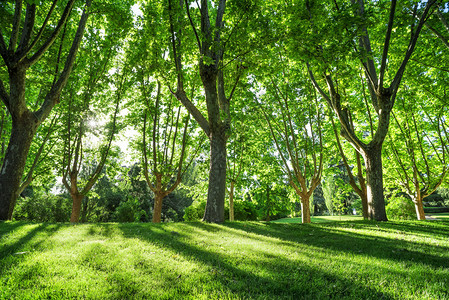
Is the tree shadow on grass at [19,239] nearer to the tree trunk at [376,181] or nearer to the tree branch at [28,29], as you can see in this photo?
the tree branch at [28,29]

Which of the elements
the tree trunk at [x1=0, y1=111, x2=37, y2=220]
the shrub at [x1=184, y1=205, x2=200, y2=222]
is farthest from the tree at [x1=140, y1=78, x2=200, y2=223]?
the shrub at [x1=184, y1=205, x2=200, y2=222]

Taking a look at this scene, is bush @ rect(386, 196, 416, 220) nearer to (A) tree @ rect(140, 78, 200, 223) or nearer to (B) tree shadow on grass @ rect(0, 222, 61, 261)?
(A) tree @ rect(140, 78, 200, 223)

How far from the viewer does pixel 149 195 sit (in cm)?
2889

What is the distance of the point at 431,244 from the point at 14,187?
10.9m

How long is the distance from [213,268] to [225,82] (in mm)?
7803

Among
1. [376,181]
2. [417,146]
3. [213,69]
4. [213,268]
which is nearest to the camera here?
[213,268]

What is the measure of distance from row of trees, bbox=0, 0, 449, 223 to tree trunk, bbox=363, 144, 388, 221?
0.15 ft

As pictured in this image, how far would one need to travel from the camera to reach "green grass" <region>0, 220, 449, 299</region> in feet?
7.90

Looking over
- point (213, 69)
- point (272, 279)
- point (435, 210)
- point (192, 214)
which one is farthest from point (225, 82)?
point (435, 210)

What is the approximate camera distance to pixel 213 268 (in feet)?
10.2

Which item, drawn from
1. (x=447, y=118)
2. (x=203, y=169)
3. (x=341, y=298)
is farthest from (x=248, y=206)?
(x=341, y=298)

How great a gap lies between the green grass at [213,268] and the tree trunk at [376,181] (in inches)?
136

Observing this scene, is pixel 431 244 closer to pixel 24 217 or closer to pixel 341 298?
pixel 341 298

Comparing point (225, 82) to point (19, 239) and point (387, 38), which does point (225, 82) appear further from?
point (19, 239)
